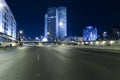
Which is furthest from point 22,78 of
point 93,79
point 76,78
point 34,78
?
point 93,79

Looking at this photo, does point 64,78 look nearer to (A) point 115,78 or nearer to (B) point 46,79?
(B) point 46,79

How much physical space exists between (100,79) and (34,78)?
117 inches

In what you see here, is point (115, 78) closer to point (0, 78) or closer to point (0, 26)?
point (0, 78)

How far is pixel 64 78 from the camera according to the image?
10883 mm

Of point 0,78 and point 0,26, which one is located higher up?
point 0,26

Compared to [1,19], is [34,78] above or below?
below

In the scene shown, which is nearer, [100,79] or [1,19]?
[100,79]

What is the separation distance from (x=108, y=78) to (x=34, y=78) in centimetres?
335

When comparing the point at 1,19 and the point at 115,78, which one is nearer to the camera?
the point at 115,78

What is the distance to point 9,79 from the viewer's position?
10.7 m

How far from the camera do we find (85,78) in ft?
35.7

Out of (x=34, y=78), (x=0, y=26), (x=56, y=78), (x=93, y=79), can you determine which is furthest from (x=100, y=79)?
(x=0, y=26)

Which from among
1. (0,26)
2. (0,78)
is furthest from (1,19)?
(0,78)

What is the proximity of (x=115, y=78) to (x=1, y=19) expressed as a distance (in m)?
117
